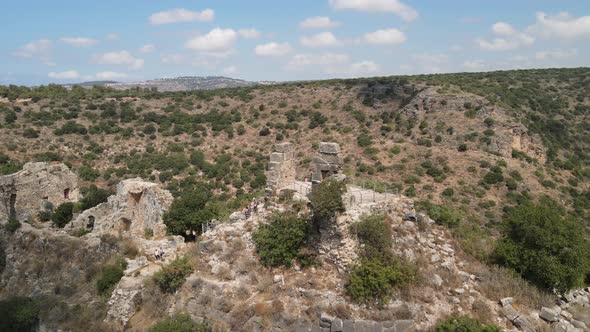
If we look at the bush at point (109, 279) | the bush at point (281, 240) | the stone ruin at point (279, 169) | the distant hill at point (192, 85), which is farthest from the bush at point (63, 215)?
the distant hill at point (192, 85)

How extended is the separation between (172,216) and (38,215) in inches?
363

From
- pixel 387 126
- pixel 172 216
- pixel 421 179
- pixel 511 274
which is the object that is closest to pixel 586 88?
pixel 387 126

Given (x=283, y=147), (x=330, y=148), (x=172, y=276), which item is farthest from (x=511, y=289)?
(x=172, y=276)

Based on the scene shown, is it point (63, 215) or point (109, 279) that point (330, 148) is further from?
point (63, 215)

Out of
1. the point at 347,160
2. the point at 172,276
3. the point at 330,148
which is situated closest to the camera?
the point at 172,276

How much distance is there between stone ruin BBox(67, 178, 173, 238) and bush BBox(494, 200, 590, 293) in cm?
1523

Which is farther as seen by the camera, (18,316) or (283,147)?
(283,147)

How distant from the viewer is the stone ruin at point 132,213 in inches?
786

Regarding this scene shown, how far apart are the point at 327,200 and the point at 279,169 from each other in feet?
11.2

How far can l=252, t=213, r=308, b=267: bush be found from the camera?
44.5 feet

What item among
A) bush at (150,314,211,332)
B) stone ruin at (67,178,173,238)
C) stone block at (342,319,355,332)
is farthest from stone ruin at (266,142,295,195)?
stone ruin at (67,178,173,238)

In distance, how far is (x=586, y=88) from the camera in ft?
179

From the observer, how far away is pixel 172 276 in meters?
13.7

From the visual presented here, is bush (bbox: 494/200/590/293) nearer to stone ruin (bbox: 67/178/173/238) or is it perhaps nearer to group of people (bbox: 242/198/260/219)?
group of people (bbox: 242/198/260/219)
